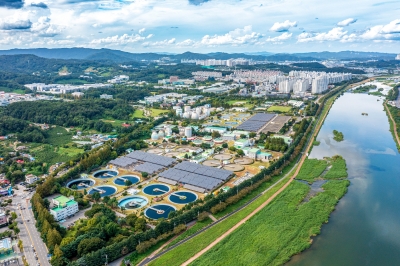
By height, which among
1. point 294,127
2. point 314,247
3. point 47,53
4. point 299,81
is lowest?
point 314,247

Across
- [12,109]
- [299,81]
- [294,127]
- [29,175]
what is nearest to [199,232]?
[29,175]

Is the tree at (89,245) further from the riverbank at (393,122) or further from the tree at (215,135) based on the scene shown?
the riverbank at (393,122)

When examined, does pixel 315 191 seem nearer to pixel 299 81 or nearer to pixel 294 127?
pixel 294 127

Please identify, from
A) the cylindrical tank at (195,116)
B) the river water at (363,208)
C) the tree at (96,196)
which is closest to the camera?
the river water at (363,208)

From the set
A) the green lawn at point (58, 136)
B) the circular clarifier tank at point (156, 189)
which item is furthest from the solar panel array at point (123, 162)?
the green lawn at point (58, 136)

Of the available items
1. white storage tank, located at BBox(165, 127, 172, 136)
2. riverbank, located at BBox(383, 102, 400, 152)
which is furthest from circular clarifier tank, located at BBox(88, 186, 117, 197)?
riverbank, located at BBox(383, 102, 400, 152)

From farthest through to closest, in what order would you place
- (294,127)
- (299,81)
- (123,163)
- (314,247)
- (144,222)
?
(299,81) → (294,127) → (123,163) → (144,222) → (314,247)

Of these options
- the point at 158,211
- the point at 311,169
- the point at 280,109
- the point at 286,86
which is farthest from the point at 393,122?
the point at 158,211

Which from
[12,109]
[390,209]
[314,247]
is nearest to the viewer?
[314,247]
